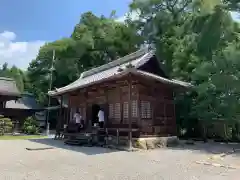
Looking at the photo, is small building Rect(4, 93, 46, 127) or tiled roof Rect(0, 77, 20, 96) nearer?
tiled roof Rect(0, 77, 20, 96)

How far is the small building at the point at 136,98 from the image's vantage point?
40.3 ft

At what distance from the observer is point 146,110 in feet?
43.1

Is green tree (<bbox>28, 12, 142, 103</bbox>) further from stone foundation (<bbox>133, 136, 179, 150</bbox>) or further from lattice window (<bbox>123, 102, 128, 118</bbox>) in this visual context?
stone foundation (<bbox>133, 136, 179, 150</bbox>)

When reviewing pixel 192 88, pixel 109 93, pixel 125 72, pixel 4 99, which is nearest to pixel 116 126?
Answer: pixel 109 93

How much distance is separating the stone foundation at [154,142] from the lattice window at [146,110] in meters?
1.16

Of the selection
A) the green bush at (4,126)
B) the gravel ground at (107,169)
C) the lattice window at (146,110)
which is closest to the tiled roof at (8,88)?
the green bush at (4,126)

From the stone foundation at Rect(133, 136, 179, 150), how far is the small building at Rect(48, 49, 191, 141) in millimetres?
275

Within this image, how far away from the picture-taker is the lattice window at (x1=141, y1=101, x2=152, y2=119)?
1296 cm

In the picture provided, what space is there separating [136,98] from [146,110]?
89 centimetres

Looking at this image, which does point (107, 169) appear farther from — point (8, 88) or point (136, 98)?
point (8, 88)

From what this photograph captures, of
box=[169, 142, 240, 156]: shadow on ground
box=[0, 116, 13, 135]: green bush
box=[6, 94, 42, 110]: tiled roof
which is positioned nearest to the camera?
box=[169, 142, 240, 156]: shadow on ground

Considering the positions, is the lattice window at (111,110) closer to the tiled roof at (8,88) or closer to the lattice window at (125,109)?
the lattice window at (125,109)

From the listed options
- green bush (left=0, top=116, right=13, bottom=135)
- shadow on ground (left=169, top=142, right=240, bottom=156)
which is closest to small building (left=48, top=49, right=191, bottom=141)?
shadow on ground (left=169, top=142, right=240, bottom=156)

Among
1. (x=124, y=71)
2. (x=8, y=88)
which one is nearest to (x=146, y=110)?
(x=124, y=71)
